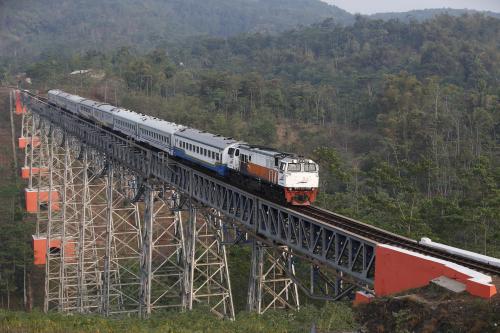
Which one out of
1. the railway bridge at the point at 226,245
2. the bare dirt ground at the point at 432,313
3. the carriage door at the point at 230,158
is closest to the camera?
the bare dirt ground at the point at 432,313

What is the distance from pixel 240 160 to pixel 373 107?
1893 inches

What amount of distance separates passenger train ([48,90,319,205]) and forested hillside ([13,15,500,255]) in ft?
34.4

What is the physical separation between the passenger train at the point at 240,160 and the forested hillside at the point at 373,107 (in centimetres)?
1048

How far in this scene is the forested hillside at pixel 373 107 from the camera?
113 ft

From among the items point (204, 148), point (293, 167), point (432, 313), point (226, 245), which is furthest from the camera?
point (226, 245)

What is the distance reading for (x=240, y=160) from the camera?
21.8 metres

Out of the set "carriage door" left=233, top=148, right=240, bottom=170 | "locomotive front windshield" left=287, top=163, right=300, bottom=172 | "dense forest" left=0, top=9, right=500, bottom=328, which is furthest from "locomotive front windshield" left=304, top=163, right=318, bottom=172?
"dense forest" left=0, top=9, right=500, bottom=328

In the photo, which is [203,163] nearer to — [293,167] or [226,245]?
[226,245]

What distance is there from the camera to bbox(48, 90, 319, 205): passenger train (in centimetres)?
1908

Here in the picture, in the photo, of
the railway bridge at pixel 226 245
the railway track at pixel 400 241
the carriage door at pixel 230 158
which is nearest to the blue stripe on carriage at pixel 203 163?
the carriage door at pixel 230 158

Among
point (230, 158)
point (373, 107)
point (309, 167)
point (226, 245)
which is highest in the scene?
point (309, 167)

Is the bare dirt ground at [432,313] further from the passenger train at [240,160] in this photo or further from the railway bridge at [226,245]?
the passenger train at [240,160]

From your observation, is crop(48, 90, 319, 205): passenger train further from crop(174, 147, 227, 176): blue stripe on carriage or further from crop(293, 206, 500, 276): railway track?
crop(293, 206, 500, 276): railway track

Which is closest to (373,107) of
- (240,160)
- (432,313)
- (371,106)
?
(371,106)
